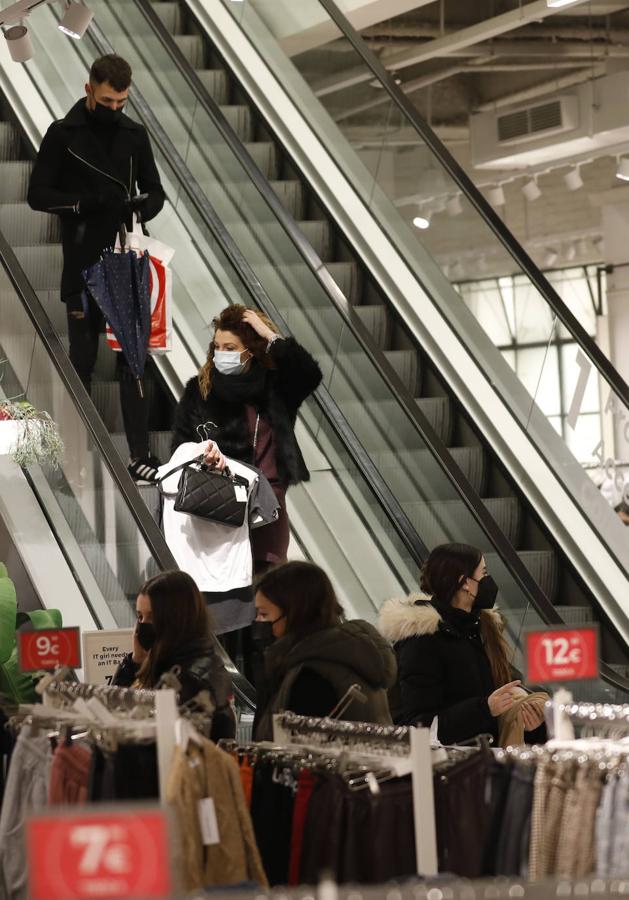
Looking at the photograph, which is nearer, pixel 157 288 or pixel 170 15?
pixel 157 288

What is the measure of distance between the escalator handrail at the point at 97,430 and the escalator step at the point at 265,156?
8.27 ft

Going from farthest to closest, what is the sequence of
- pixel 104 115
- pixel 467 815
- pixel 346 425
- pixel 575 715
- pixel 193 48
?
pixel 193 48
pixel 346 425
pixel 104 115
pixel 575 715
pixel 467 815

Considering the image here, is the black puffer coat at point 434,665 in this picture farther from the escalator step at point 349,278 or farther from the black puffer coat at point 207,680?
the escalator step at point 349,278

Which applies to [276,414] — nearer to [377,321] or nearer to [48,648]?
[48,648]

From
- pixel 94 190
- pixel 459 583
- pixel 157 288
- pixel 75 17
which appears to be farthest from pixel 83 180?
pixel 459 583

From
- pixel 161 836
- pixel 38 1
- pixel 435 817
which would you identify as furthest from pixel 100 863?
pixel 38 1

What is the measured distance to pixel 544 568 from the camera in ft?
25.6

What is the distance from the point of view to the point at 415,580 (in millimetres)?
7348

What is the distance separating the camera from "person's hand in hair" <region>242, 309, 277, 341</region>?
6.63 m

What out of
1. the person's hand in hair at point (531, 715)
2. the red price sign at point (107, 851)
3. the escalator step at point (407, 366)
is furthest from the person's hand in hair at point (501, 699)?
the escalator step at point (407, 366)

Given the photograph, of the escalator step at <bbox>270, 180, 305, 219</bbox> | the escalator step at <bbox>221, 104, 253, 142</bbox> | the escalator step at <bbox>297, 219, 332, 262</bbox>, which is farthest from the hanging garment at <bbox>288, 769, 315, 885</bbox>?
the escalator step at <bbox>221, 104, 253, 142</bbox>

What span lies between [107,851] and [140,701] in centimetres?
179

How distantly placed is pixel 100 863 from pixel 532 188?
11.6 meters

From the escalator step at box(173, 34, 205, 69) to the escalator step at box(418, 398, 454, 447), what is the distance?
145 inches
